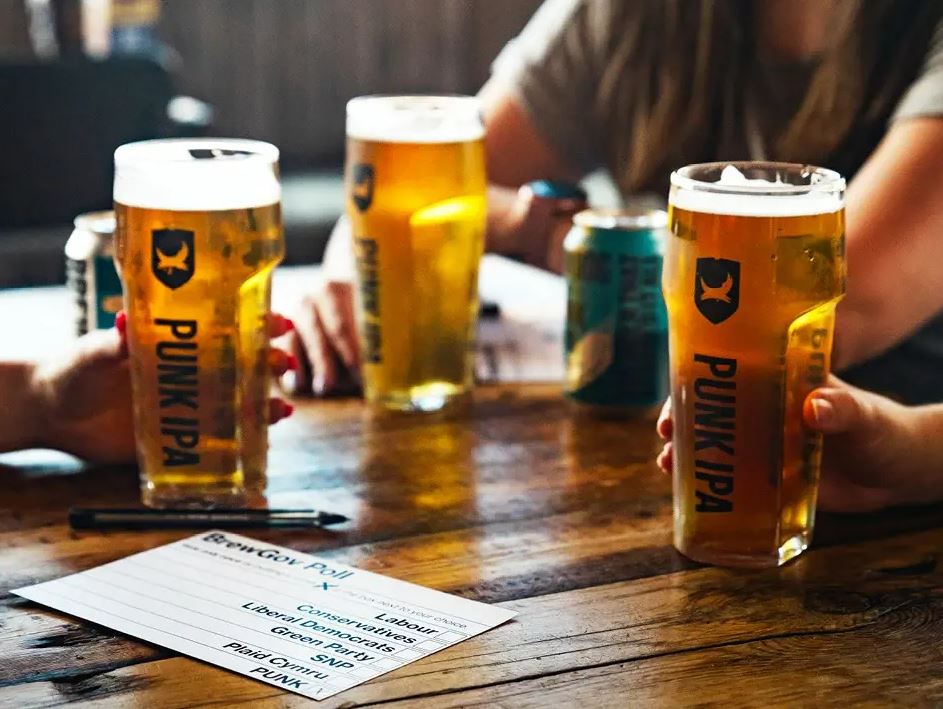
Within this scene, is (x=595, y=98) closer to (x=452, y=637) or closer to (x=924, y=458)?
(x=924, y=458)

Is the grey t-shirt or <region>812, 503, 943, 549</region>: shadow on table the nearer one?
<region>812, 503, 943, 549</region>: shadow on table

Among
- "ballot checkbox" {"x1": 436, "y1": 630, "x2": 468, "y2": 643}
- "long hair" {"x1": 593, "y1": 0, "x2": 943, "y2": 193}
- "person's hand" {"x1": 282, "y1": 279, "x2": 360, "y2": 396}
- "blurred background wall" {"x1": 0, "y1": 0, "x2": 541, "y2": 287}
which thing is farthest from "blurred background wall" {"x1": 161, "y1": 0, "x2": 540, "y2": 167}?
"ballot checkbox" {"x1": 436, "y1": 630, "x2": 468, "y2": 643}

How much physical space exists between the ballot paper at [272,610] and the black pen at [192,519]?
0.03 metres

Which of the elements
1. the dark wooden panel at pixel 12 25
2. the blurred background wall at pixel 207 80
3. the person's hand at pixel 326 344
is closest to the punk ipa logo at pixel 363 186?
the person's hand at pixel 326 344

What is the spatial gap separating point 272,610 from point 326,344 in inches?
20.5

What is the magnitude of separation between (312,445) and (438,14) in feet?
12.9

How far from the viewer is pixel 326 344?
122 cm

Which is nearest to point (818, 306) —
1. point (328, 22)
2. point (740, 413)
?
point (740, 413)

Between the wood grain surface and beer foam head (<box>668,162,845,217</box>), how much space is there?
215mm

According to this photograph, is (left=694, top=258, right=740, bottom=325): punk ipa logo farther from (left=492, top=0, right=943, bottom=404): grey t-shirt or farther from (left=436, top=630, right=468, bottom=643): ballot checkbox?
(left=492, top=0, right=943, bottom=404): grey t-shirt

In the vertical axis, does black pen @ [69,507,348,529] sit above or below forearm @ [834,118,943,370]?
below

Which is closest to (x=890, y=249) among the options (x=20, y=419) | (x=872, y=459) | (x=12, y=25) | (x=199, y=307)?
(x=872, y=459)

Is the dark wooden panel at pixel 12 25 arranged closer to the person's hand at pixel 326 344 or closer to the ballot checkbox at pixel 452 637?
the person's hand at pixel 326 344

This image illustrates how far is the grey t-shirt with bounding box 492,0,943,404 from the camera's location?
145cm
